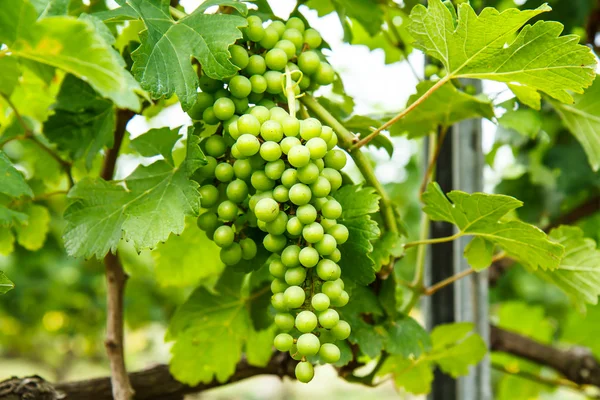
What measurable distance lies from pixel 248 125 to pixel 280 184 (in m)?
0.06

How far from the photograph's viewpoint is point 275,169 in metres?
0.54

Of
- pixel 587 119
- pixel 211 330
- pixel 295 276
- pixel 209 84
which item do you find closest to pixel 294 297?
pixel 295 276

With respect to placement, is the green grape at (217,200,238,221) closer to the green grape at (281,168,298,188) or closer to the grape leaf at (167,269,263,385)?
the green grape at (281,168,298,188)

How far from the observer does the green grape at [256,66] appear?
0.60m

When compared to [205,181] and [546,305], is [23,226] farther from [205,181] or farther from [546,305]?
[546,305]

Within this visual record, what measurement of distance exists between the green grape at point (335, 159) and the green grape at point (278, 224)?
71 millimetres

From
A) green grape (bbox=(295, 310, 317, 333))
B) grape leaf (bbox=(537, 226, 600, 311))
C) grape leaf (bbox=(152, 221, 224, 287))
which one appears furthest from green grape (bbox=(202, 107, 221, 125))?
grape leaf (bbox=(537, 226, 600, 311))

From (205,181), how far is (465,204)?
28cm

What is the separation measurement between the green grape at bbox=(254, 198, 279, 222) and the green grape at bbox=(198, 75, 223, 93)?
0.48 feet

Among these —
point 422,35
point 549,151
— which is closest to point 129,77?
point 422,35

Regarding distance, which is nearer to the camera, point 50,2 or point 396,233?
point 50,2

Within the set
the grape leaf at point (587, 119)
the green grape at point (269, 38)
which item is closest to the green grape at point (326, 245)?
the green grape at point (269, 38)

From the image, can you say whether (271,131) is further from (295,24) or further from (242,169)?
(295,24)

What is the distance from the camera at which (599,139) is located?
85 cm
